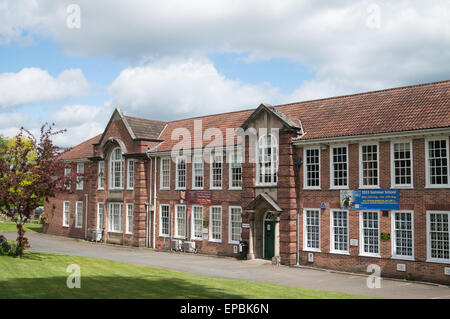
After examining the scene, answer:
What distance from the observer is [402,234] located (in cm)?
2164

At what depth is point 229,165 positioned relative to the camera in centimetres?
2964

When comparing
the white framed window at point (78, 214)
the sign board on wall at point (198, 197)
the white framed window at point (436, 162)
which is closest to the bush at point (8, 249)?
the sign board on wall at point (198, 197)

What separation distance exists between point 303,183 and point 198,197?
842 cm

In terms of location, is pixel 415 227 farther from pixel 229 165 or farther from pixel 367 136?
pixel 229 165

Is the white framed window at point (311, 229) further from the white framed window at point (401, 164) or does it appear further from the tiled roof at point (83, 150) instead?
the tiled roof at point (83, 150)

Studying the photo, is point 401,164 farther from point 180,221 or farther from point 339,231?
point 180,221

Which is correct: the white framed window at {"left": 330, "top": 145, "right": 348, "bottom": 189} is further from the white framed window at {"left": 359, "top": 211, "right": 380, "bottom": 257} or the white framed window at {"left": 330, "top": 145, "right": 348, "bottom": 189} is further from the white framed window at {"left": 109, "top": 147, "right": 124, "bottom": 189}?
the white framed window at {"left": 109, "top": 147, "right": 124, "bottom": 189}

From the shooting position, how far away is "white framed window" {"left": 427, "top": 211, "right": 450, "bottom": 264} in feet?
66.2

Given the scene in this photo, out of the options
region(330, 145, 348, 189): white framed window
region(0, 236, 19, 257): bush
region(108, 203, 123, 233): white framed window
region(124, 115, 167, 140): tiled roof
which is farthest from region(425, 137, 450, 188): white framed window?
region(108, 203, 123, 233): white framed window

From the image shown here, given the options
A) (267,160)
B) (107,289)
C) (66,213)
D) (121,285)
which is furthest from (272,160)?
(66,213)

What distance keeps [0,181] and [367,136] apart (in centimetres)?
1745

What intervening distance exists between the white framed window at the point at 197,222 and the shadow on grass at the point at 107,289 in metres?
13.4

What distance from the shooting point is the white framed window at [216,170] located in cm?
3028
